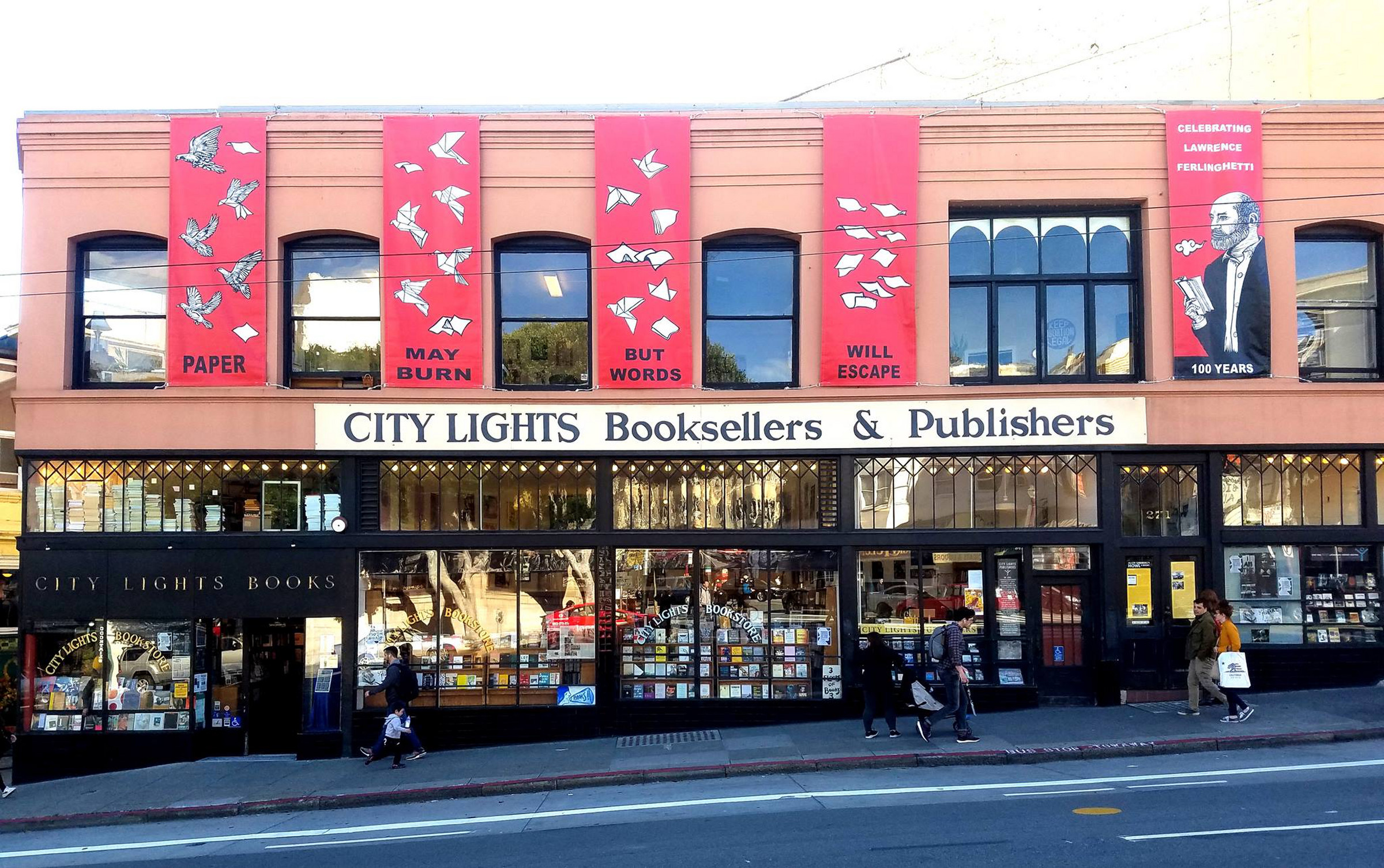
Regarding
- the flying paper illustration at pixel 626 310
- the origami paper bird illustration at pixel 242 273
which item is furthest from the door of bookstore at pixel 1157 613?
the origami paper bird illustration at pixel 242 273

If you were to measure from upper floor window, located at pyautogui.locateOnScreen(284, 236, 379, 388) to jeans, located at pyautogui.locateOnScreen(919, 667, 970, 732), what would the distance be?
9.30 metres

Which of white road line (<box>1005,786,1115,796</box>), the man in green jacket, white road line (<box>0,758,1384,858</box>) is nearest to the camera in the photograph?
white road line (<box>1005,786,1115,796</box>)

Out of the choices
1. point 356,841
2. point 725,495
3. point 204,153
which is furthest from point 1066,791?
point 204,153

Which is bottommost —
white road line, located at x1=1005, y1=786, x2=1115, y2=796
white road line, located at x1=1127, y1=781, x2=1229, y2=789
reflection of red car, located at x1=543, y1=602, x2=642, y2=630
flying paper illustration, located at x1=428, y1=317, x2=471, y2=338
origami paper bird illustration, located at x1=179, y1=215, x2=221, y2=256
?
white road line, located at x1=1005, y1=786, x2=1115, y2=796

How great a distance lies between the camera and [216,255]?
47.5 ft

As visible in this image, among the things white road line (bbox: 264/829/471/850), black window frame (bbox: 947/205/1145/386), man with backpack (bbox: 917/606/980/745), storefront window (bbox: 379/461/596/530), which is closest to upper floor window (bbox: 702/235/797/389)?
black window frame (bbox: 947/205/1145/386)

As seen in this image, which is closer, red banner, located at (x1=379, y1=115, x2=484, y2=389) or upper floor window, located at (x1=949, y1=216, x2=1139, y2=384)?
red banner, located at (x1=379, y1=115, x2=484, y2=389)

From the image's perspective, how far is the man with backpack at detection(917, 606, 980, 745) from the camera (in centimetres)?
1250

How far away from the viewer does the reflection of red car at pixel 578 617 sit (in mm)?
14695

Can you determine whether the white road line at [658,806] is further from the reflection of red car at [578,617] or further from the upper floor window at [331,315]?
the upper floor window at [331,315]

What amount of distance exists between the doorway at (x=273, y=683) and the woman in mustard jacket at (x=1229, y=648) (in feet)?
42.1

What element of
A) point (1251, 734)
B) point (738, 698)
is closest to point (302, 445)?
point (738, 698)

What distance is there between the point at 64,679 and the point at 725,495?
998 cm

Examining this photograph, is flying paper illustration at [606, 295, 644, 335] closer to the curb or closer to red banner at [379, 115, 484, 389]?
red banner at [379, 115, 484, 389]
